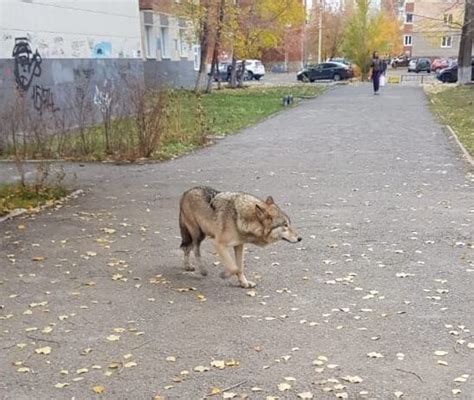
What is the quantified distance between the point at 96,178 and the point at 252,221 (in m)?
6.89

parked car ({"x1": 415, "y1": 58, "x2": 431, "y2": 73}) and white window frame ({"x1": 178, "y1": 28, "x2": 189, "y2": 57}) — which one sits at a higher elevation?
white window frame ({"x1": 178, "y1": 28, "x2": 189, "y2": 57})

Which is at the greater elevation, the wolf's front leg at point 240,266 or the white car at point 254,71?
the wolf's front leg at point 240,266

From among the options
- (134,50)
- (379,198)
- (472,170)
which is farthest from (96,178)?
(134,50)

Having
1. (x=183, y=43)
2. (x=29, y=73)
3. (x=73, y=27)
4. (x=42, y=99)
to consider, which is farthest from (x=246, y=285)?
(x=183, y=43)

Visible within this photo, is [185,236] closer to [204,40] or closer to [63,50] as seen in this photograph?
[63,50]

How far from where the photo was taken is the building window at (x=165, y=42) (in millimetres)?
37000

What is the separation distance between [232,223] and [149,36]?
31199 mm

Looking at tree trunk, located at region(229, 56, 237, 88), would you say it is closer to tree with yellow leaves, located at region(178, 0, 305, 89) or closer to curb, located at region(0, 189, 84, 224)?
tree with yellow leaves, located at region(178, 0, 305, 89)

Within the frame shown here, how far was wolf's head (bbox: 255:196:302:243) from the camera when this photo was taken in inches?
219

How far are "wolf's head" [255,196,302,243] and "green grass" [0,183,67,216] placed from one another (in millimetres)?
4844

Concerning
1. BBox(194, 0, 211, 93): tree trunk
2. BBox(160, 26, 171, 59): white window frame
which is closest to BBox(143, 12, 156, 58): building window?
BBox(160, 26, 171, 59): white window frame

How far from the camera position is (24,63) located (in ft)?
56.9

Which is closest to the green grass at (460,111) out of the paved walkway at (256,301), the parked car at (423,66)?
the paved walkway at (256,301)

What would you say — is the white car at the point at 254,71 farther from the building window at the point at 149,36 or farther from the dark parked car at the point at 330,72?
the building window at the point at 149,36
